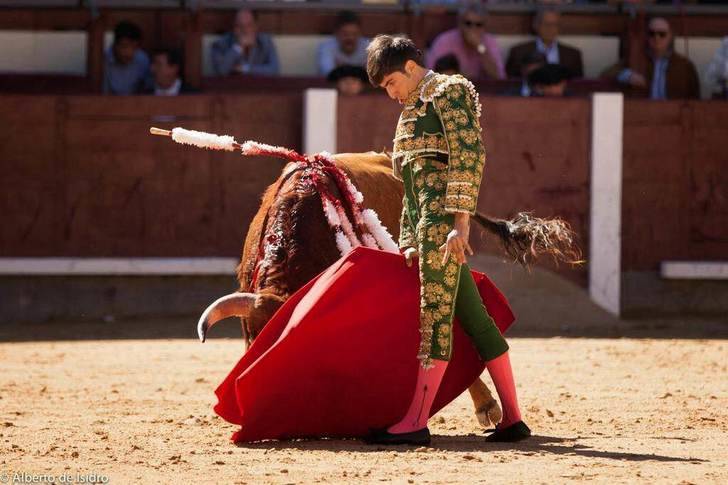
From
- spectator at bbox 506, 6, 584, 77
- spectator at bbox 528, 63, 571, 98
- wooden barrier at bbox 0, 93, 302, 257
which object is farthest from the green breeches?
spectator at bbox 506, 6, 584, 77

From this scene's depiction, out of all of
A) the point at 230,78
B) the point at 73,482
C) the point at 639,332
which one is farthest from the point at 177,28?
the point at 73,482

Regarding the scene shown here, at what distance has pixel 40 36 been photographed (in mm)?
9141

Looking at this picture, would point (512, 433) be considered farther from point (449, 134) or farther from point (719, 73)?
point (719, 73)

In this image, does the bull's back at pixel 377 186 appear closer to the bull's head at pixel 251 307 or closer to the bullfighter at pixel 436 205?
the bull's head at pixel 251 307

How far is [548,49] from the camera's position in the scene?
916 centimetres

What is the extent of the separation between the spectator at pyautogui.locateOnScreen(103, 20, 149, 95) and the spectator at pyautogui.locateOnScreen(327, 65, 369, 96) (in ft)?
3.89

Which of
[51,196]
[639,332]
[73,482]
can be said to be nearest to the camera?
[73,482]

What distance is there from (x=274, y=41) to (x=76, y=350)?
293 cm

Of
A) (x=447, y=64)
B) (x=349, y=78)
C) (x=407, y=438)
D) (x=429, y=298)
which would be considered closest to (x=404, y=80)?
(x=429, y=298)

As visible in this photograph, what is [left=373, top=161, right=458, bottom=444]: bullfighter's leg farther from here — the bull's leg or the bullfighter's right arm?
the bull's leg

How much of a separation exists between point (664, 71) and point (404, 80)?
18.3 feet

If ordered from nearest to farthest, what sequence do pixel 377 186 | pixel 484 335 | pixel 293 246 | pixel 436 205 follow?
pixel 436 205 < pixel 484 335 < pixel 293 246 < pixel 377 186

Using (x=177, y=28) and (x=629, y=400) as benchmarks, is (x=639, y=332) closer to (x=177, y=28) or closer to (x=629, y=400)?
(x=629, y=400)

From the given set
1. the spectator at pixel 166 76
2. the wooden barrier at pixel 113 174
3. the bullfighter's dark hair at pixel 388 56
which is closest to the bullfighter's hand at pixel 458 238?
A: the bullfighter's dark hair at pixel 388 56
